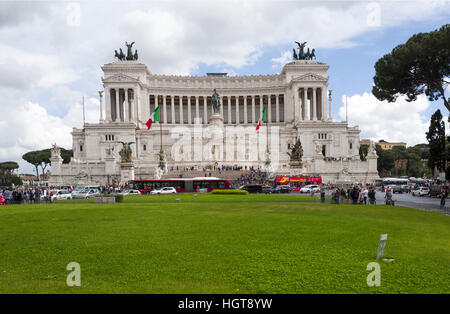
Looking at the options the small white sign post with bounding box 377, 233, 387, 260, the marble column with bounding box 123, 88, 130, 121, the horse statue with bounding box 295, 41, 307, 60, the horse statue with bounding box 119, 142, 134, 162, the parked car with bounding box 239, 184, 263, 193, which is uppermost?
the horse statue with bounding box 295, 41, 307, 60

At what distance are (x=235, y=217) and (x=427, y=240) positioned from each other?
906cm

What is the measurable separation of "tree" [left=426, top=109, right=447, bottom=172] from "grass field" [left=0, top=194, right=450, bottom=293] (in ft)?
140

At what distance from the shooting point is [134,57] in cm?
10312

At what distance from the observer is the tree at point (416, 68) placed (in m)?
37.0

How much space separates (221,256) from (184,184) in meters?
40.1

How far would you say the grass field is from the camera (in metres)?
8.11

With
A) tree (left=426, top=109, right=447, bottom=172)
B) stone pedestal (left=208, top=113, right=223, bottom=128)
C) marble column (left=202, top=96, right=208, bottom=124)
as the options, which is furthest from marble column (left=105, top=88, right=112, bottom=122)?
tree (left=426, top=109, right=447, bottom=172)

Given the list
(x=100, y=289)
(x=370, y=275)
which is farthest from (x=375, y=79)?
(x=100, y=289)

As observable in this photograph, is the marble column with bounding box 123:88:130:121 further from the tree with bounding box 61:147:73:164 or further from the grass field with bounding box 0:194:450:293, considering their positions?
the grass field with bounding box 0:194:450:293

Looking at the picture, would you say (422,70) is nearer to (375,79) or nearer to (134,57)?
(375,79)

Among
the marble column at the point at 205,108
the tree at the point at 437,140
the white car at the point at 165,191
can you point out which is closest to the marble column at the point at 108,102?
the marble column at the point at 205,108

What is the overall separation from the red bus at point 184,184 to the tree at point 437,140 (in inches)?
1278

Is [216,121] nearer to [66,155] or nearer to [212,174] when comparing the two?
[212,174]

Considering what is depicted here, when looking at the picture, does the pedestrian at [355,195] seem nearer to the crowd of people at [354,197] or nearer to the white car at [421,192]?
the crowd of people at [354,197]
